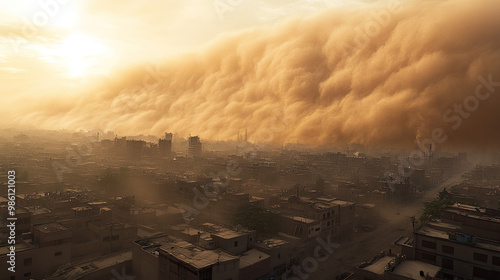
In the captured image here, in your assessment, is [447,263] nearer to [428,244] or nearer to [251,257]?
[428,244]

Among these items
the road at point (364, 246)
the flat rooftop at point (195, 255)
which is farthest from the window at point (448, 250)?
the flat rooftop at point (195, 255)

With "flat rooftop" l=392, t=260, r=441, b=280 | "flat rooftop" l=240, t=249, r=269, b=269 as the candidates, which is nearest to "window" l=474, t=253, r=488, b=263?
"flat rooftop" l=392, t=260, r=441, b=280

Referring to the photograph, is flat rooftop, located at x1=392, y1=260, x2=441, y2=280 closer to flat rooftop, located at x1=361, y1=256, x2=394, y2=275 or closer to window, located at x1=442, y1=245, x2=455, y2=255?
flat rooftop, located at x1=361, y1=256, x2=394, y2=275

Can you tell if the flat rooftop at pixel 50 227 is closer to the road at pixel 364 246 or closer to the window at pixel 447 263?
the road at pixel 364 246

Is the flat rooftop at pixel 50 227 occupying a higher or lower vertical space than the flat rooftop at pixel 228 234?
higher

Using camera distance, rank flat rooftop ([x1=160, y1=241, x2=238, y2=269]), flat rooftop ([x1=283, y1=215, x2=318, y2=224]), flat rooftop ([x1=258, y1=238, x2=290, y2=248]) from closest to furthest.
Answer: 1. flat rooftop ([x1=160, y1=241, x2=238, y2=269])
2. flat rooftop ([x1=258, y1=238, x2=290, y2=248])
3. flat rooftop ([x1=283, y1=215, x2=318, y2=224])

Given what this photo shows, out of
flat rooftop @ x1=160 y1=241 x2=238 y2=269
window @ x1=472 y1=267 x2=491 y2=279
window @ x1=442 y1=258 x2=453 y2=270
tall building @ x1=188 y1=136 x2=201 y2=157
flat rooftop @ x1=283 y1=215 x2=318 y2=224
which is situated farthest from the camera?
tall building @ x1=188 y1=136 x2=201 y2=157
